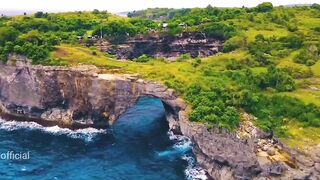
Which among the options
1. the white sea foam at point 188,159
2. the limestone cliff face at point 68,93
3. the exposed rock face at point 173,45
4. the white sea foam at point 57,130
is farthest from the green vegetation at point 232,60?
the white sea foam at point 57,130

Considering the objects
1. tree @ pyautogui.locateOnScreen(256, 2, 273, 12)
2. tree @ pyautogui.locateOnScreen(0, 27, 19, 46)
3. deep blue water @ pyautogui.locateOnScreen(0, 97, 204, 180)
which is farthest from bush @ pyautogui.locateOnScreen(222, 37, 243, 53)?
tree @ pyautogui.locateOnScreen(0, 27, 19, 46)

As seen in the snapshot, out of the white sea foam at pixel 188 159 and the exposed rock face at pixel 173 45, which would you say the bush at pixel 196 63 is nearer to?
the white sea foam at pixel 188 159

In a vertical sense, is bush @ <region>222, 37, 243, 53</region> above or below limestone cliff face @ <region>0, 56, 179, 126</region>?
above

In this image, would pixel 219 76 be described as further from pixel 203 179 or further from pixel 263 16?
pixel 263 16

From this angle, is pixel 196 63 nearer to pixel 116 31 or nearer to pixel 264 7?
pixel 116 31

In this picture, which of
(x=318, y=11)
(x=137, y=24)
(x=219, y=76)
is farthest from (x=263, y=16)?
(x=219, y=76)

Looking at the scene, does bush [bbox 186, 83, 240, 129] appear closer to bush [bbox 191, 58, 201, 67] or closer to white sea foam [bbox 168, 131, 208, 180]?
white sea foam [bbox 168, 131, 208, 180]
